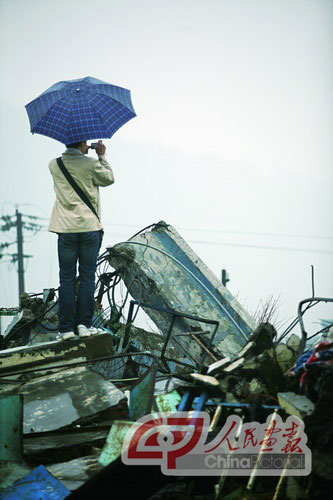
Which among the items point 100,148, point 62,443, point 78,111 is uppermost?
point 78,111

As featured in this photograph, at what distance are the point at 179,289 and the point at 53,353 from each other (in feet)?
8.26

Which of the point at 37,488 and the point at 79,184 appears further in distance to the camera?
the point at 79,184

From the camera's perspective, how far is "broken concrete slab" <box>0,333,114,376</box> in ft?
16.3

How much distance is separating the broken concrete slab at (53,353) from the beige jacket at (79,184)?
3.64 feet

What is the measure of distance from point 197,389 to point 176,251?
14.3ft

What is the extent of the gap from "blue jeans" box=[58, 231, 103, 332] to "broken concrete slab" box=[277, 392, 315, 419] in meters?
2.55

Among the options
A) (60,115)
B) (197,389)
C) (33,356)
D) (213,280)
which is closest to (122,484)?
(197,389)

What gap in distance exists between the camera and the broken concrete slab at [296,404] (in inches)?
125

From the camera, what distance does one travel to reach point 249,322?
7195 mm

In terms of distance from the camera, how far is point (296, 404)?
325 cm

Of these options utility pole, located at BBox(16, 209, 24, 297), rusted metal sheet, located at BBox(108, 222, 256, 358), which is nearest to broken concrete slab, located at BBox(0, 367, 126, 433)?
rusted metal sheet, located at BBox(108, 222, 256, 358)

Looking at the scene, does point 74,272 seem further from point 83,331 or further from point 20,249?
point 20,249

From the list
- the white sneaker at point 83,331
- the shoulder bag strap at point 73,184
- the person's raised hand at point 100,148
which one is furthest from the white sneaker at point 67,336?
the person's raised hand at point 100,148

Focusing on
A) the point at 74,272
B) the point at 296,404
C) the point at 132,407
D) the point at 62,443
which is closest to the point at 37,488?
the point at 62,443
